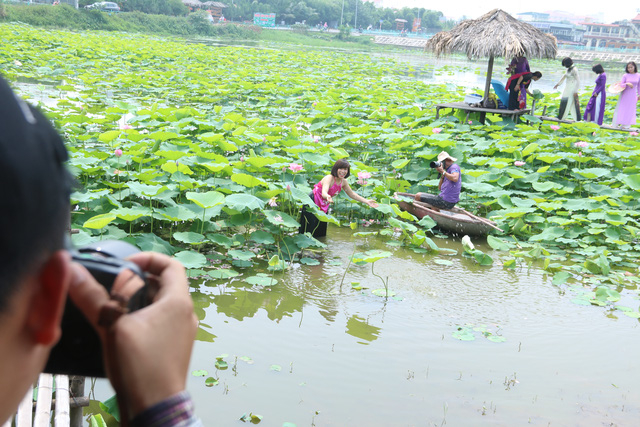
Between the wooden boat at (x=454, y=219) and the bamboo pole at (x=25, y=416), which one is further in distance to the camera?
the wooden boat at (x=454, y=219)

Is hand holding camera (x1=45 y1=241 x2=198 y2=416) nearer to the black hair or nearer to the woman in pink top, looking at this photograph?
the black hair

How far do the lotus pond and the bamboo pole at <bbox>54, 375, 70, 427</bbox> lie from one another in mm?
796

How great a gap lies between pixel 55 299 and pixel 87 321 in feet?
0.27

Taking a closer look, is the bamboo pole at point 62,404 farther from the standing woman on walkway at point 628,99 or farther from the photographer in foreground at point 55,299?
the standing woman on walkway at point 628,99

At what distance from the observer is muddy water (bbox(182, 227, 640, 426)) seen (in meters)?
2.90

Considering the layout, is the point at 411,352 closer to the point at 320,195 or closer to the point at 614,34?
the point at 320,195

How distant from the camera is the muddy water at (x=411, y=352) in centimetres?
290

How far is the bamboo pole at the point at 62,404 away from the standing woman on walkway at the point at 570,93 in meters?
9.06

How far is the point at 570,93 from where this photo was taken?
32.2 feet

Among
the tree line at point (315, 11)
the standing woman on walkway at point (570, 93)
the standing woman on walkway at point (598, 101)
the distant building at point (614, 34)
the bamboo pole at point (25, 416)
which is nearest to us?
the bamboo pole at point (25, 416)

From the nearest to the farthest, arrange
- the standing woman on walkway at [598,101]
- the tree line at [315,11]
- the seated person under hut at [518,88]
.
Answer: the seated person under hut at [518,88] → the standing woman on walkway at [598,101] → the tree line at [315,11]

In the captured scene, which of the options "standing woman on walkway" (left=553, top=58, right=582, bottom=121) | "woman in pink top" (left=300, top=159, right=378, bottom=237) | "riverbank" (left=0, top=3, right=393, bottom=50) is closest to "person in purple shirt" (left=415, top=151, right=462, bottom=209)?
"woman in pink top" (left=300, top=159, right=378, bottom=237)

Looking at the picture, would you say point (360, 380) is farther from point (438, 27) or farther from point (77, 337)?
point (438, 27)

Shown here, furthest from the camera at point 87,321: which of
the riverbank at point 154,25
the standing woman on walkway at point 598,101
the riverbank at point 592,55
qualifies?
the riverbank at point 592,55
